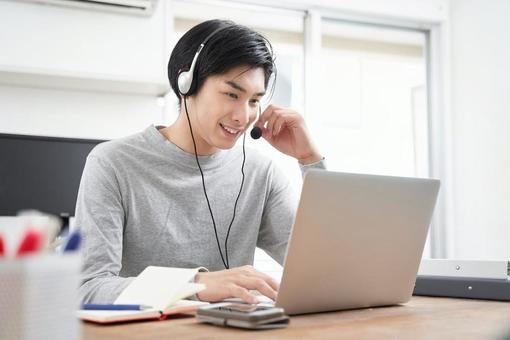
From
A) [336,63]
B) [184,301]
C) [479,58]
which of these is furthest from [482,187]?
[184,301]

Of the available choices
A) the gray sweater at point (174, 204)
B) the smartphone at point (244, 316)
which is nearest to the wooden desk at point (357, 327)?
the smartphone at point (244, 316)

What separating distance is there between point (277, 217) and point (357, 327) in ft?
2.74

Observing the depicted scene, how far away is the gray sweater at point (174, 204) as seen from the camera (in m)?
1.48

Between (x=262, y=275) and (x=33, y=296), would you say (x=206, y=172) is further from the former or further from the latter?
(x=33, y=296)

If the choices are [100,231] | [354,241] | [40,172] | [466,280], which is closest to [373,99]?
[40,172]

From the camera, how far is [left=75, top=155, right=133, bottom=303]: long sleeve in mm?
1165

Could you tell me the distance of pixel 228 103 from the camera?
1629mm

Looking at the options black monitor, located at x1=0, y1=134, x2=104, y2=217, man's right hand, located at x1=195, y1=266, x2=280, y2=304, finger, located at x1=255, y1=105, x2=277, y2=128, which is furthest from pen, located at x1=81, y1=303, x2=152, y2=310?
black monitor, located at x1=0, y1=134, x2=104, y2=217

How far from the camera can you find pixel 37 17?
9.29 ft

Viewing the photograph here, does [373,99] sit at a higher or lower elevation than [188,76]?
higher

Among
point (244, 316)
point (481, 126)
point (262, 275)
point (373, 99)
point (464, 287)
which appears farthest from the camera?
point (373, 99)

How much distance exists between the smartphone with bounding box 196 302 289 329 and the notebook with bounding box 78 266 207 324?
80mm

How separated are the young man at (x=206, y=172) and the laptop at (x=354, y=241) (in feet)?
1.80

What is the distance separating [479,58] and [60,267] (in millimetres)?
3408
